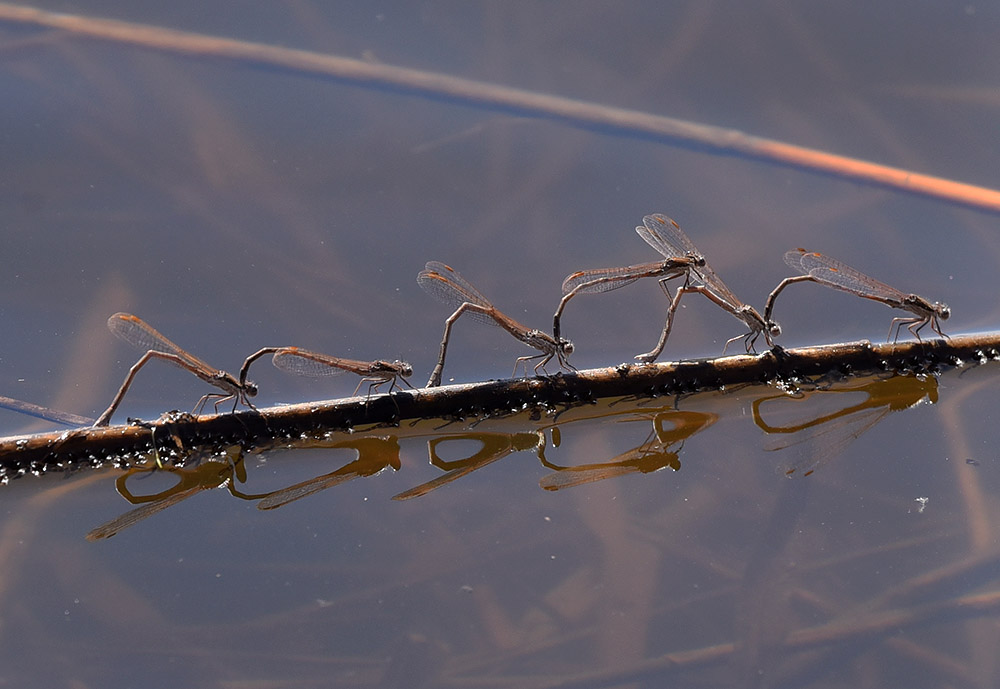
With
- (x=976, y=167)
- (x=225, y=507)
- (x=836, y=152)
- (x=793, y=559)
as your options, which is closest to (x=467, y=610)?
(x=225, y=507)

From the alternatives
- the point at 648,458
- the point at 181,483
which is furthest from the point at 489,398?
the point at 181,483

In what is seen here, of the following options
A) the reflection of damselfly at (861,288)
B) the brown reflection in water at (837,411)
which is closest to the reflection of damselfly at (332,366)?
the brown reflection in water at (837,411)

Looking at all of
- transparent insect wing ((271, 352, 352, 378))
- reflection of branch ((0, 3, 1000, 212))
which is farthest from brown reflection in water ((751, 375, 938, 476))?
transparent insect wing ((271, 352, 352, 378))

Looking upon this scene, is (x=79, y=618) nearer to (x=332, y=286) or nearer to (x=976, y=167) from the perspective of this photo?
(x=332, y=286)

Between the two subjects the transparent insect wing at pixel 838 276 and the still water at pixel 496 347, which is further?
the transparent insect wing at pixel 838 276

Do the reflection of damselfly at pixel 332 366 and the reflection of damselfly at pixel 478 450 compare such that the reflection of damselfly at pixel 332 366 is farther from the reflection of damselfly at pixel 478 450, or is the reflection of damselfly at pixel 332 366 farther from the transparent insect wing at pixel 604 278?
the transparent insect wing at pixel 604 278

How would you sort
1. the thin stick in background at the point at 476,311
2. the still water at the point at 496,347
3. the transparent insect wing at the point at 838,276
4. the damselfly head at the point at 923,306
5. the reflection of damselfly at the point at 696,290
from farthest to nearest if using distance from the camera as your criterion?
the transparent insect wing at the point at 838,276 → the damselfly head at the point at 923,306 → the reflection of damselfly at the point at 696,290 → the thin stick in background at the point at 476,311 → the still water at the point at 496,347
